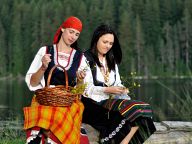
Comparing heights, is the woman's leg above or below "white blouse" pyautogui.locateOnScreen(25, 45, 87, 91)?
below

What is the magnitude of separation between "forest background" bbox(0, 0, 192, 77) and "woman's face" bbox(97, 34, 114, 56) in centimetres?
8016

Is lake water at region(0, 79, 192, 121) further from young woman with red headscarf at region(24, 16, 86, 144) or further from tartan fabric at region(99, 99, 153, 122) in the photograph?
young woman with red headscarf at region(24, 16, 86, 144)

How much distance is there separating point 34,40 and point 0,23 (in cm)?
1009

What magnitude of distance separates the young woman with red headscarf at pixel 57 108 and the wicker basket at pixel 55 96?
4cm

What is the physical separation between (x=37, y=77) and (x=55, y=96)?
1.00 ft

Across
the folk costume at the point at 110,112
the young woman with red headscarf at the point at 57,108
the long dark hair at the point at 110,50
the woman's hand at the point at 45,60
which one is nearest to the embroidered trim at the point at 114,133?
the folk costume at the point at 110,112

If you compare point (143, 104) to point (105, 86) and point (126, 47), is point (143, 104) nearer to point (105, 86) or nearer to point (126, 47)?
point (105, 86)

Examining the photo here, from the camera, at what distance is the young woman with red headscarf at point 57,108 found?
3953 millimetres

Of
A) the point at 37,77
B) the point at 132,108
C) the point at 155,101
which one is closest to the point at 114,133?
the point at 132,108

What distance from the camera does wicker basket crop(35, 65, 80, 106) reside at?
12.8 feet

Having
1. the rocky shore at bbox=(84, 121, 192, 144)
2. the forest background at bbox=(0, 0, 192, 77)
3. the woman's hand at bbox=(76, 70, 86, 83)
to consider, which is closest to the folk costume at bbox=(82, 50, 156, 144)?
the woman's hand at bbox=(76, 70, 86, 83)

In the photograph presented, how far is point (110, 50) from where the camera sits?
4.88 metres

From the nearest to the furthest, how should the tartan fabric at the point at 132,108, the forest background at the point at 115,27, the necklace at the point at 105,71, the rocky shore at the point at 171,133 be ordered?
the tartan fabric at the point at 132,108, the necklace at the point at 105,71, the rocky shore at the point at 171,133, the forest background at the point at 115,27

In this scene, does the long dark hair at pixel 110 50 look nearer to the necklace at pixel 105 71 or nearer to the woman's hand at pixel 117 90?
the necklace at pixel 105 71
